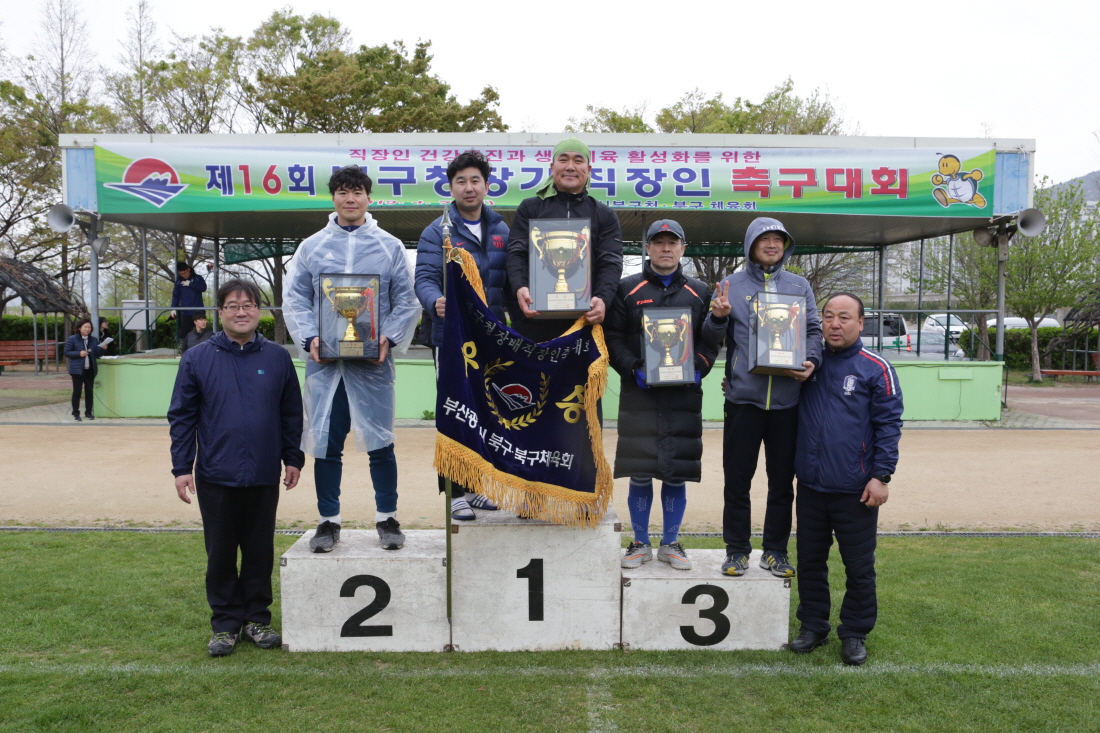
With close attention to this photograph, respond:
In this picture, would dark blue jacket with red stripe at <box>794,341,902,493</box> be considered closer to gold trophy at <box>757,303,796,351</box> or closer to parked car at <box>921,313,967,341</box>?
gold trophy at <box>757,303,796,351</box>

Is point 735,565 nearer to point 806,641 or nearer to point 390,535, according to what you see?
point 806,641

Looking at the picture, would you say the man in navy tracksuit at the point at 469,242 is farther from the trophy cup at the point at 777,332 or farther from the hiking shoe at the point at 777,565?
the hiking shoe at the point at 777,565

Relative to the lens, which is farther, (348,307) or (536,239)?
(348,307)

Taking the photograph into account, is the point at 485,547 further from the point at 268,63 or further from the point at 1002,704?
the point at 268,63

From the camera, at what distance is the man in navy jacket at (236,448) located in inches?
141

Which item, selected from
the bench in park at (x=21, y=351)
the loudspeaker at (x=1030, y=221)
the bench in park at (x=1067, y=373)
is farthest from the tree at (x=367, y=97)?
the bench in park at (x=1067, y=373)

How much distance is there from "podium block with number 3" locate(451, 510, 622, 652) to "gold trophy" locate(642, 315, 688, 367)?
2.90ft

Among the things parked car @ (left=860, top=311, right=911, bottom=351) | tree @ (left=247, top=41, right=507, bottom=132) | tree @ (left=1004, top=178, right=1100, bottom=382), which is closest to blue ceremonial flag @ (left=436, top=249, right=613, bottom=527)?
parked car @ (left=860, top=311, right=911, bottom=351)

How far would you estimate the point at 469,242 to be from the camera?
403 cm

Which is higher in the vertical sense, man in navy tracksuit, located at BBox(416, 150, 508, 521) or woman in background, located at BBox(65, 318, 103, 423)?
man in navy tracksuit, located at BBox(416, 150, 508, 521)

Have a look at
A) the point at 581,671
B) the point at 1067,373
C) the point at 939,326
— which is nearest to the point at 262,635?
the point at 581,671

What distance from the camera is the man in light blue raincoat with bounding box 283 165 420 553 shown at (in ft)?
12.8

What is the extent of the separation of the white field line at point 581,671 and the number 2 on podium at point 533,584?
28 cm

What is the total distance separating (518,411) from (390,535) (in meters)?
0.96
